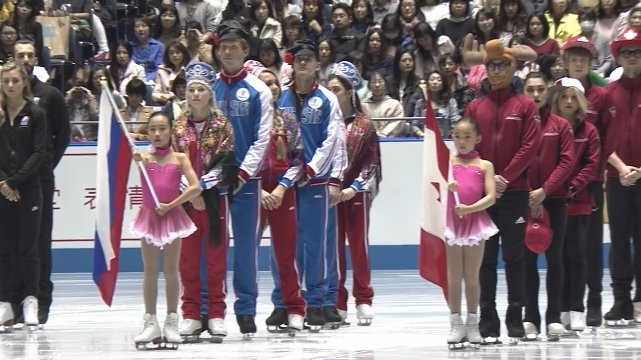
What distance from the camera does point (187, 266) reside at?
11.8 meters

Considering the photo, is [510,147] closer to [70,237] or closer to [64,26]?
[70,237]

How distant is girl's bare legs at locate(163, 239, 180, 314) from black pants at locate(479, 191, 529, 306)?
2.12m

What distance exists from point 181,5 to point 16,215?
33.9 ft

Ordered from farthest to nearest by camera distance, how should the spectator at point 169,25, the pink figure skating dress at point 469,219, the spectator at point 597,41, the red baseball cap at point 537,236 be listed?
the spectator at point 169,25
the spectator at point 597,41
the red baseball cap at point 537,236
the pink figure skating dress at point 469,219

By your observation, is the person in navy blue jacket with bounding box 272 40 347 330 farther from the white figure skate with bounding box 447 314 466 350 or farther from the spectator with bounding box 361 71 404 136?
the spectator with bounding box 361 71 404 136

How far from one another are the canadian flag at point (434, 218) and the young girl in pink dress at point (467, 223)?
12 cm

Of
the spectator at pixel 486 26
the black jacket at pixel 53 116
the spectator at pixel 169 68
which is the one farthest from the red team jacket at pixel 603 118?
the spectator at pixel 486 26

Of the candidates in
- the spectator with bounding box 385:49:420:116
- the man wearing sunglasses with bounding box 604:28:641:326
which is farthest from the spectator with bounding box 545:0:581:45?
the man wearing sunglasses with bounding box 604:28:641:326

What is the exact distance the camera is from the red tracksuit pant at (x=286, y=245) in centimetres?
1260

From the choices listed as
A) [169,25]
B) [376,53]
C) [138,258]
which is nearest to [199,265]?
[138,258]

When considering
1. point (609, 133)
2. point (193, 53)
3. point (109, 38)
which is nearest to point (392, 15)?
point (193, 53)

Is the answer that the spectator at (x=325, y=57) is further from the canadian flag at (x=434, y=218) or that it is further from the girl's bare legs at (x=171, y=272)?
the girl's bare legs at (x=171, y=272)

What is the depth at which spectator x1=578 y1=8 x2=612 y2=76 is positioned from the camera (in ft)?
67.0

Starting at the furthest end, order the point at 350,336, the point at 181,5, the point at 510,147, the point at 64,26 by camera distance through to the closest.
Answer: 1. the point at 181,5
2. the point at 64,26
3. the point at 350,336
4. the point at 510,147
